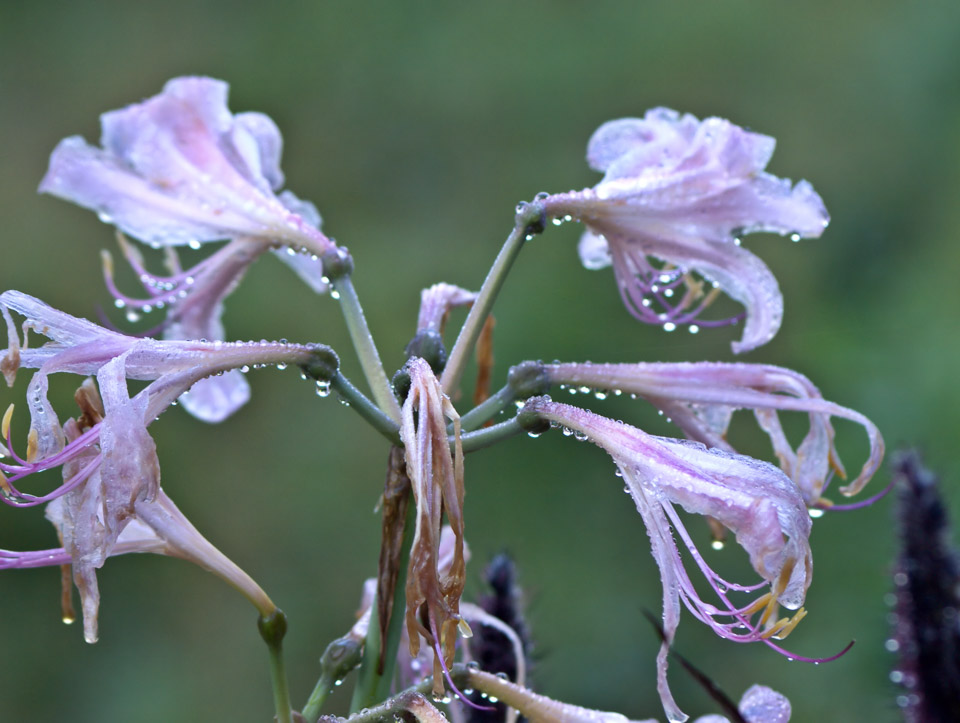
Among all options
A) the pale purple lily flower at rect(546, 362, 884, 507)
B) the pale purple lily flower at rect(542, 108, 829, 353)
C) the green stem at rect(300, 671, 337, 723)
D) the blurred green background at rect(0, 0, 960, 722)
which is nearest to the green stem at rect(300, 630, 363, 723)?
the green stem at rect(300, 671, 337, 723)

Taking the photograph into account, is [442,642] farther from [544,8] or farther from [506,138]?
[544,8]

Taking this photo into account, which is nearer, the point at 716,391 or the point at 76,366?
the point at 76,366

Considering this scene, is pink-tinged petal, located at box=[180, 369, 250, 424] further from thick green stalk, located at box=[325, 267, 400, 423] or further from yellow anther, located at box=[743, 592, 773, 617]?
yellow anther, located at box=[743, 592, 773, 617]

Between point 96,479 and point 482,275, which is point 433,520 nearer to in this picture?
point 96,479

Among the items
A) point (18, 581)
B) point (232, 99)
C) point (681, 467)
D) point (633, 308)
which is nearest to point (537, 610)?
point (18, 581)

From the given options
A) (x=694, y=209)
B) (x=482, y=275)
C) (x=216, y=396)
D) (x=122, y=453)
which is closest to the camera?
(x=122, y=453)

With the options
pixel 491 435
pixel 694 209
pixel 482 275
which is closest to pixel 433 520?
pixel 491 435

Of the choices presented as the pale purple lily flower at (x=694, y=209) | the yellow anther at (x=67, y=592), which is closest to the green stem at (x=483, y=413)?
the pale purple lily flower at (x=694, y=209)
